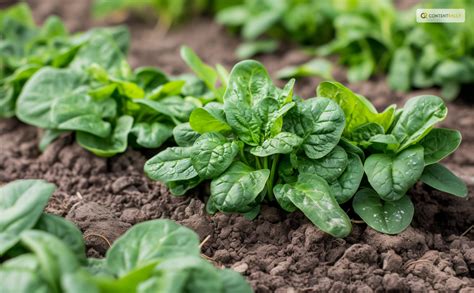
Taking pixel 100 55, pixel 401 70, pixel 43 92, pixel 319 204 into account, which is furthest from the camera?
pixel 401 70

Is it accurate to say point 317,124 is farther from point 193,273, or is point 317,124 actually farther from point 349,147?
Answer: point 193,273

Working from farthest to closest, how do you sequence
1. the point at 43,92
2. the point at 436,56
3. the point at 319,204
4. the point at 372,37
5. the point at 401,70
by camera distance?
the point at 372,37
the point at 401,70
the point at 436,56
the point at 43,92
the point at 319,204

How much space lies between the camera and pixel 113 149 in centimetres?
328

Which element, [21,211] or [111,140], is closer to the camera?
[21,211]

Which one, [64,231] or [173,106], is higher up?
[64,231]

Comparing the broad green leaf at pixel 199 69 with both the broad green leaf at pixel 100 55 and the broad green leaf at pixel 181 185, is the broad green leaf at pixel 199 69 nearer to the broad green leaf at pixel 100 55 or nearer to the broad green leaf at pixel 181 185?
the broad green leaf at pixel 100 55

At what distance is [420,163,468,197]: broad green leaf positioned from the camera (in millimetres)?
2842

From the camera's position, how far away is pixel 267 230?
111 inches

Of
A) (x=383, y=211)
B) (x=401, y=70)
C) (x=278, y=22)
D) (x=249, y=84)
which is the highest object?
(x=249, y=84)

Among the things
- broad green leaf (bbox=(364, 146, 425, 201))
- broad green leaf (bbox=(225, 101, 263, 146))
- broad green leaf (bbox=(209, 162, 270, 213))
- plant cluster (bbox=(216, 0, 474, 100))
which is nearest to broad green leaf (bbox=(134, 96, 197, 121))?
broad green leaf (bbox=(225, 101, 263, 146))

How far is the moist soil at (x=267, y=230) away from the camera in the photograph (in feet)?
8.49

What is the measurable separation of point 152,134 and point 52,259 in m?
1.18

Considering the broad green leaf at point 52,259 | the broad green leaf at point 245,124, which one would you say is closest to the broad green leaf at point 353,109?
the broad green leaf at point 245,124

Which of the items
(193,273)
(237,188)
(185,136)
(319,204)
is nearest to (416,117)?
(319,204)
